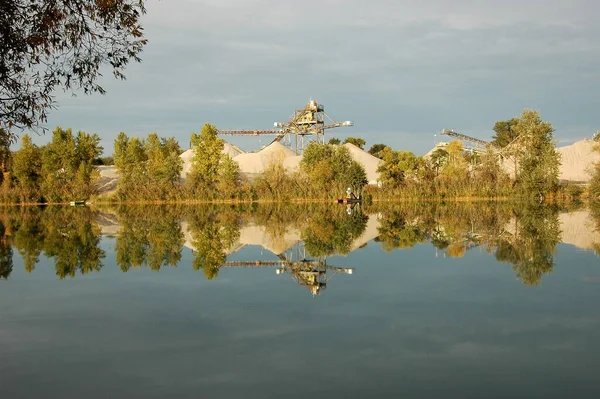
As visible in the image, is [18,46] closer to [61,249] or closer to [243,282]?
[243,282]

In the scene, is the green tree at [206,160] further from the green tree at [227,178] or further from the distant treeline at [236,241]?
the distant treeline at [236,241]

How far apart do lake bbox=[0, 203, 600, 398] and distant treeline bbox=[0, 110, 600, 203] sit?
2657cm

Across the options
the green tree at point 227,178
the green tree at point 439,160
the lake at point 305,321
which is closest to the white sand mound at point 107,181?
the green tree at point 227,178

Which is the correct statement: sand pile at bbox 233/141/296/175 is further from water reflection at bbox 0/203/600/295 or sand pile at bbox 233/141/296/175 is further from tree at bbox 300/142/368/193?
water reflection at bbox 0/203/600/295

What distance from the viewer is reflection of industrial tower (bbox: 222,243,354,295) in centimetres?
866

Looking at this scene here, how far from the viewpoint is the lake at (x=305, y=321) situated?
14.6ft

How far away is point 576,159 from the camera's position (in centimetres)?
6850

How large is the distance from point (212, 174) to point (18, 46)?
3778 cm

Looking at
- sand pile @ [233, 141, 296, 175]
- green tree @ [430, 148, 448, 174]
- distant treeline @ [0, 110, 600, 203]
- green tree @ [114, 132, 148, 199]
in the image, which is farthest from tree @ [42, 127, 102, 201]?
green tree @ [430, 148, 448, 174]

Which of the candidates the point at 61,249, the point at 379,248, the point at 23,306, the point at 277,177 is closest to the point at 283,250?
the point at 379,248

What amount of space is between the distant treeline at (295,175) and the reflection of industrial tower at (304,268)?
1095 inches

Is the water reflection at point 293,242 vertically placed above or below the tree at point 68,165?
below

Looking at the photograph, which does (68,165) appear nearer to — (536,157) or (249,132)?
(249,132)

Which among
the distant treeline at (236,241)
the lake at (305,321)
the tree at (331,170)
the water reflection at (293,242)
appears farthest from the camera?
the tree at (331,170)
